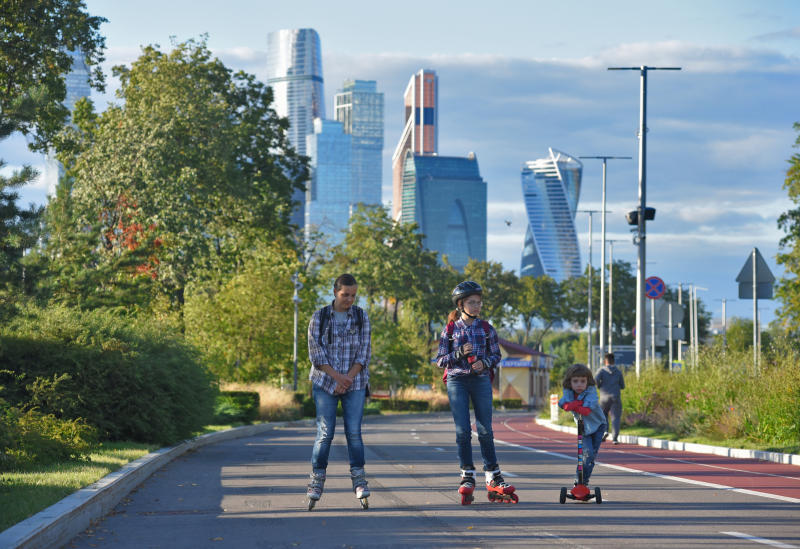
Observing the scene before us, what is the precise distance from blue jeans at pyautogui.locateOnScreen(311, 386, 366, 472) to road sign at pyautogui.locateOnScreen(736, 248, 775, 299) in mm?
16429

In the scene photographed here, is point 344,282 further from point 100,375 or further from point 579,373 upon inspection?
point 100,375

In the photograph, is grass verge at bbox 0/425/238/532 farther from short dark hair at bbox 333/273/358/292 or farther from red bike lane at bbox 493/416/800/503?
red bike lane at bbox 493/416/800/503

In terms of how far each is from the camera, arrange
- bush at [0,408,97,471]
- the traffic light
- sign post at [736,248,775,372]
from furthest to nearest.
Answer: the traffic light, sign post at [736,248,775,372], bush at [0,408,97,471]

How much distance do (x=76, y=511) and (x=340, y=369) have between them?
2484 mm

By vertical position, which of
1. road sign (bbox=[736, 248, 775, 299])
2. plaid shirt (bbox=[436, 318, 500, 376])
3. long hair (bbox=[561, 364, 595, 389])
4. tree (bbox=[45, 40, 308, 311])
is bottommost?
long hair (bbox=[561, 364, 595, 389])

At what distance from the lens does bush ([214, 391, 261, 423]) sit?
3177 cm

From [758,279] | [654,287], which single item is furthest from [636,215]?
[758,279]

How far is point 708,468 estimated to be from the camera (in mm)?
16906

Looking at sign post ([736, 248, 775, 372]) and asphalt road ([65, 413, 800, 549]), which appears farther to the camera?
sign post ([736, 248, 775, 372])

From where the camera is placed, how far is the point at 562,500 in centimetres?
1102

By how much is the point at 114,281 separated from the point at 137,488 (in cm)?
1900

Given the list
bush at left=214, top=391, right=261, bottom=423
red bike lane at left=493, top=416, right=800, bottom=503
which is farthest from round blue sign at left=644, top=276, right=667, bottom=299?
bush at left=214, top=391, right=261, bottom=423

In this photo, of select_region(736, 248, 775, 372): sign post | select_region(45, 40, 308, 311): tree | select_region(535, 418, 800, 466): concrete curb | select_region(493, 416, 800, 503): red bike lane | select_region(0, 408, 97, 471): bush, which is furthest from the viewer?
select_region(45, 40, 308, 311): tree

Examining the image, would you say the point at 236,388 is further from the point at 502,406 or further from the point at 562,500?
the point at 502,406
